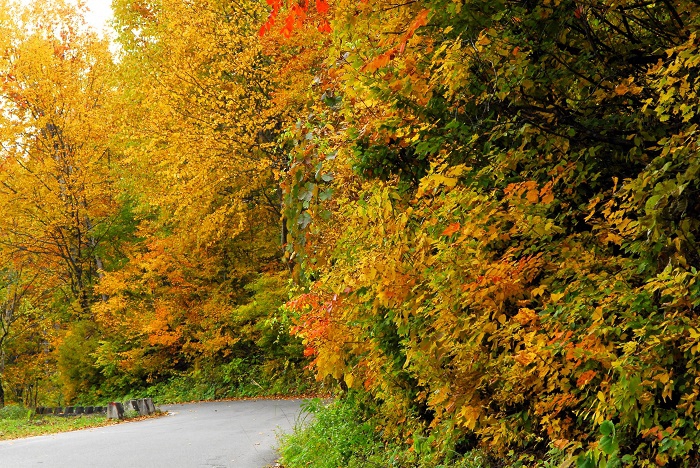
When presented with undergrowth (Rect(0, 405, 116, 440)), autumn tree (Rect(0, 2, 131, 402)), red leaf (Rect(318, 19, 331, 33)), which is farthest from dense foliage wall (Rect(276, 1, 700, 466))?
autumn tree (Rect(0, 2, 131, 402))

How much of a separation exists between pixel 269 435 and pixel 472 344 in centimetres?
741

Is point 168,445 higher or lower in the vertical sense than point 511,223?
lower

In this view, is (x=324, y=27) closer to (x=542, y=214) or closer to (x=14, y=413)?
(x=542, y=214)

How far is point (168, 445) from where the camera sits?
10.6 m

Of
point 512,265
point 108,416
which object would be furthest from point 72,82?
point 512,265

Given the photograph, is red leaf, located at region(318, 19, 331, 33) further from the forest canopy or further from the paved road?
the paved road

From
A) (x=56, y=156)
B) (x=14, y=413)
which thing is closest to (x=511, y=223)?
(x=14, y=413)

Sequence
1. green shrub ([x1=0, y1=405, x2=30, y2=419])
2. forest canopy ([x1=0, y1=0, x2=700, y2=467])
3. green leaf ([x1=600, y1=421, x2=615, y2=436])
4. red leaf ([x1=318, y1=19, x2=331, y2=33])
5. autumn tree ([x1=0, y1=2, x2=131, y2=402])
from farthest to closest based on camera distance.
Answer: autumn tree ([x1=0, y1=2, x2=131, y2=402]) → green shrub ([x1=0, y1=405, x2=30, y2=419]) → red leaf ([x1=318, y1=19, x2=331, y2=33]) → forest canopy ([x1=0, y1=0, x2=700, y2=467]) → green leaf ([x1=600, y1=421, x2=615, y2=436])

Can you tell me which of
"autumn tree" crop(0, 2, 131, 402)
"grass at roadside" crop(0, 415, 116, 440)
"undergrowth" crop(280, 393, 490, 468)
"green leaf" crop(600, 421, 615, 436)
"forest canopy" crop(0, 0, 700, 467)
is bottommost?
"grass at roadside" crop(0, 415, 116, 440)

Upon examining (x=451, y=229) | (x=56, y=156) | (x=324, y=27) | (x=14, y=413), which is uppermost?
(x=56, y=156)

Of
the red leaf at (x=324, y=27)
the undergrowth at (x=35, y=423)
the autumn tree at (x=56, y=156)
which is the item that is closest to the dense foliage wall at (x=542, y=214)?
the red leaf at (x=324, y=27)

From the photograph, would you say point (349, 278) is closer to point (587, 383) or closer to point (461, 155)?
point (461, 155)

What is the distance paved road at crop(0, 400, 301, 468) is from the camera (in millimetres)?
9062

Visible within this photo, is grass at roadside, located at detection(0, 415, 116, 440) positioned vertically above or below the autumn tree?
below
